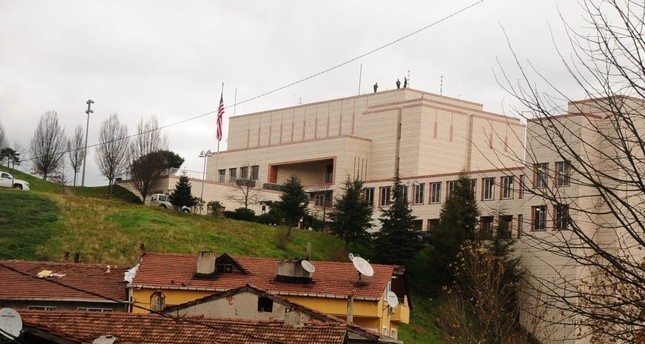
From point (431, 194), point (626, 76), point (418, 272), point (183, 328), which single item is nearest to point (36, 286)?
point (183, 328)

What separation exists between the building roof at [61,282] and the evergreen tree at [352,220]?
3600 cm

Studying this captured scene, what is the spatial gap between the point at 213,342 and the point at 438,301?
153 feet

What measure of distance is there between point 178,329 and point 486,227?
174 ft

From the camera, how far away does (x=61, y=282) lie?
137 feet

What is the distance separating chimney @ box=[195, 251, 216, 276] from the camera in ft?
143

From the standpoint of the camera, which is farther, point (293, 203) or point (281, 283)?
point (293, 203)

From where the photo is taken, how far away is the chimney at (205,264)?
43469 mm

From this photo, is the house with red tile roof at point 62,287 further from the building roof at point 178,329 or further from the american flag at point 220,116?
the american flag at point 220,116

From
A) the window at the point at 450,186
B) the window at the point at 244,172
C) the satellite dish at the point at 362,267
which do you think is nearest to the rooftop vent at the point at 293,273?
the satellite dish at the point at 362,267

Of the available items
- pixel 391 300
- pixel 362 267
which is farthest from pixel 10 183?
pixel 391 300

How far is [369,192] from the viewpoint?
322 ft

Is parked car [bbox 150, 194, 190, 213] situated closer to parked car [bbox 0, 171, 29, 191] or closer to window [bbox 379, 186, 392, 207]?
parked car [bbox 0, 171, 29, 191]

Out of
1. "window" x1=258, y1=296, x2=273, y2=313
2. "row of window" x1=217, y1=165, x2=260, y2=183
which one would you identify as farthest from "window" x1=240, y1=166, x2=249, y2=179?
"window" x1=258, y1=296, x2=273, y2=313

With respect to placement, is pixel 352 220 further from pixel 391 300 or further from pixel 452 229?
pixel 391 300
